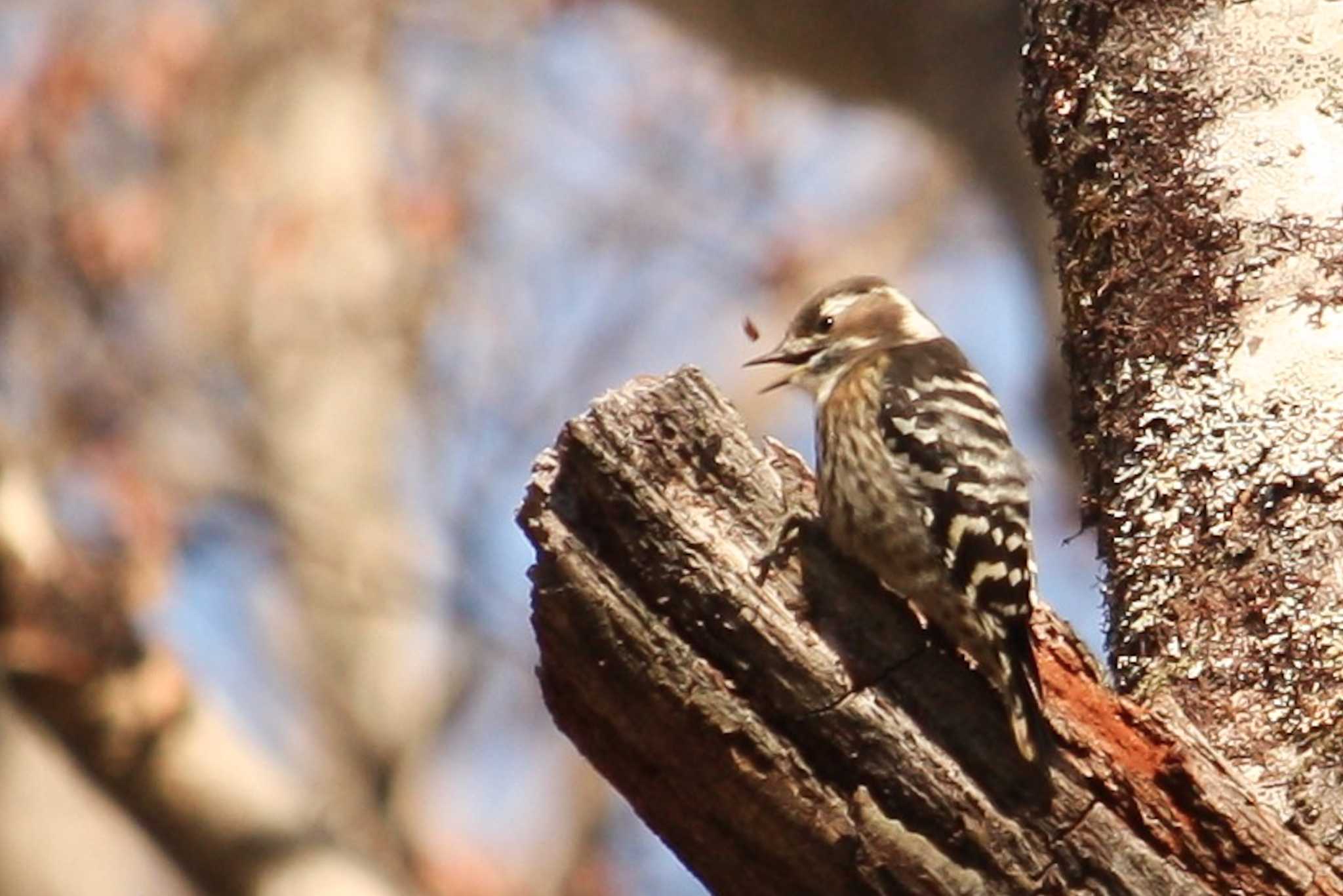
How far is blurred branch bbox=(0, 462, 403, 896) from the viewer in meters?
6.64

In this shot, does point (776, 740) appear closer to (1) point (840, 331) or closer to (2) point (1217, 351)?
(2) point (1217, 351)

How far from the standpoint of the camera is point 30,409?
12242 millimetres

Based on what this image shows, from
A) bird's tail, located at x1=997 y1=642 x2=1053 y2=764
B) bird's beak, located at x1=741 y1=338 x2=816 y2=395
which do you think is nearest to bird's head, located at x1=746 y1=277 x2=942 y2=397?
bird's beak, located at x1=741 y1=338 x2=816 y2=395

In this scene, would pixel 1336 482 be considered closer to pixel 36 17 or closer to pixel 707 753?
pixel 707 753

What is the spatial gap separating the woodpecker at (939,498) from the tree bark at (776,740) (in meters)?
0.16

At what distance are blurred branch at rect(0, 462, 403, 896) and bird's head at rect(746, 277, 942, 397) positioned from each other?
7.72ft

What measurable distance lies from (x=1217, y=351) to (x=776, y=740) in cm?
124

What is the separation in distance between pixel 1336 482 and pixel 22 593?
4200 millimetres

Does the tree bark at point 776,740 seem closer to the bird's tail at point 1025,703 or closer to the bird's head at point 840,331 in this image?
the bird's tail at point 1025,703

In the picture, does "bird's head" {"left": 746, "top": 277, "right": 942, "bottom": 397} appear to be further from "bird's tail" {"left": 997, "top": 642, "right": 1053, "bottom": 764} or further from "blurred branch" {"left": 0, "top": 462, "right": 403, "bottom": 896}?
"blurred branch" {"left": 0, "top": 462, "right": 403, "bottom": 896}

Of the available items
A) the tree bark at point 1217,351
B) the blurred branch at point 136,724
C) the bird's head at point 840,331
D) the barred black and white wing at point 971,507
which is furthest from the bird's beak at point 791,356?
the blurred branch at point 136,724

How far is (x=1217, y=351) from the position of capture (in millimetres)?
4160

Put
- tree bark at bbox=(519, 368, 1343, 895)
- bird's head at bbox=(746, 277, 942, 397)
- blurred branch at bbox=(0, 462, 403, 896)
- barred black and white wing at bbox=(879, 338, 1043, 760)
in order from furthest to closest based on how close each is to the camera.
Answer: blurred branch at bbox=(0, 462, 403, 896)
bird's head at bbox=(746, 277, 942, 397)
barred black and white wing at bbox=(879, 338, 1043, 760)
tree bark at bbox=(519, 368, 1343, 895)

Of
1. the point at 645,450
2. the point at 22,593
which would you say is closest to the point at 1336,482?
the point at 645,450
